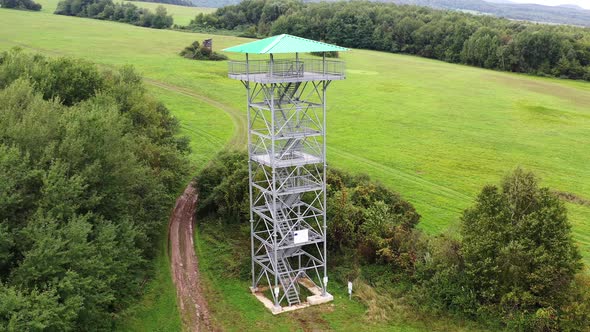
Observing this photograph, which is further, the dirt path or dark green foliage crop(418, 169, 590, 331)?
the dirt path

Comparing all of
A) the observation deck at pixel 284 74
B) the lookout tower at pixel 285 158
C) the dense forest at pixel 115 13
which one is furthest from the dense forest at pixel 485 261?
the dense forest at pixel 115 13

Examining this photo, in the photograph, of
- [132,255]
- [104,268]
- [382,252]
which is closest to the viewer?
[104,268]

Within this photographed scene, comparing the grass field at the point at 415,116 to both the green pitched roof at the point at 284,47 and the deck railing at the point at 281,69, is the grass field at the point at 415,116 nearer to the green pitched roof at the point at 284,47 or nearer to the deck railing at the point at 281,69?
the deck railing at the point at 281,69

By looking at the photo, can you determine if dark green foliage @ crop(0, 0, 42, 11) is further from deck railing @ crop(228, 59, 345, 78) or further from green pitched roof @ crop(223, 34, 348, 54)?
green pitched roof @ crop(223, 34, 348, 54)

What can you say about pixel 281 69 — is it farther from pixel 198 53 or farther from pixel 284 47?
pixel 198 53

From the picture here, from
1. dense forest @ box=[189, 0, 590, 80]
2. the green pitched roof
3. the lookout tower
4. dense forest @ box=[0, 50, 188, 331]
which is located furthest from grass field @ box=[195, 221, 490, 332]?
dense forest @ box=[189, 0, 590, 80]

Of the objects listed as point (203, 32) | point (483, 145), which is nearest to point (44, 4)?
point (203, 32)

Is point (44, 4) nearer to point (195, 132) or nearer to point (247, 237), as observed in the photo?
point (195, 132)
